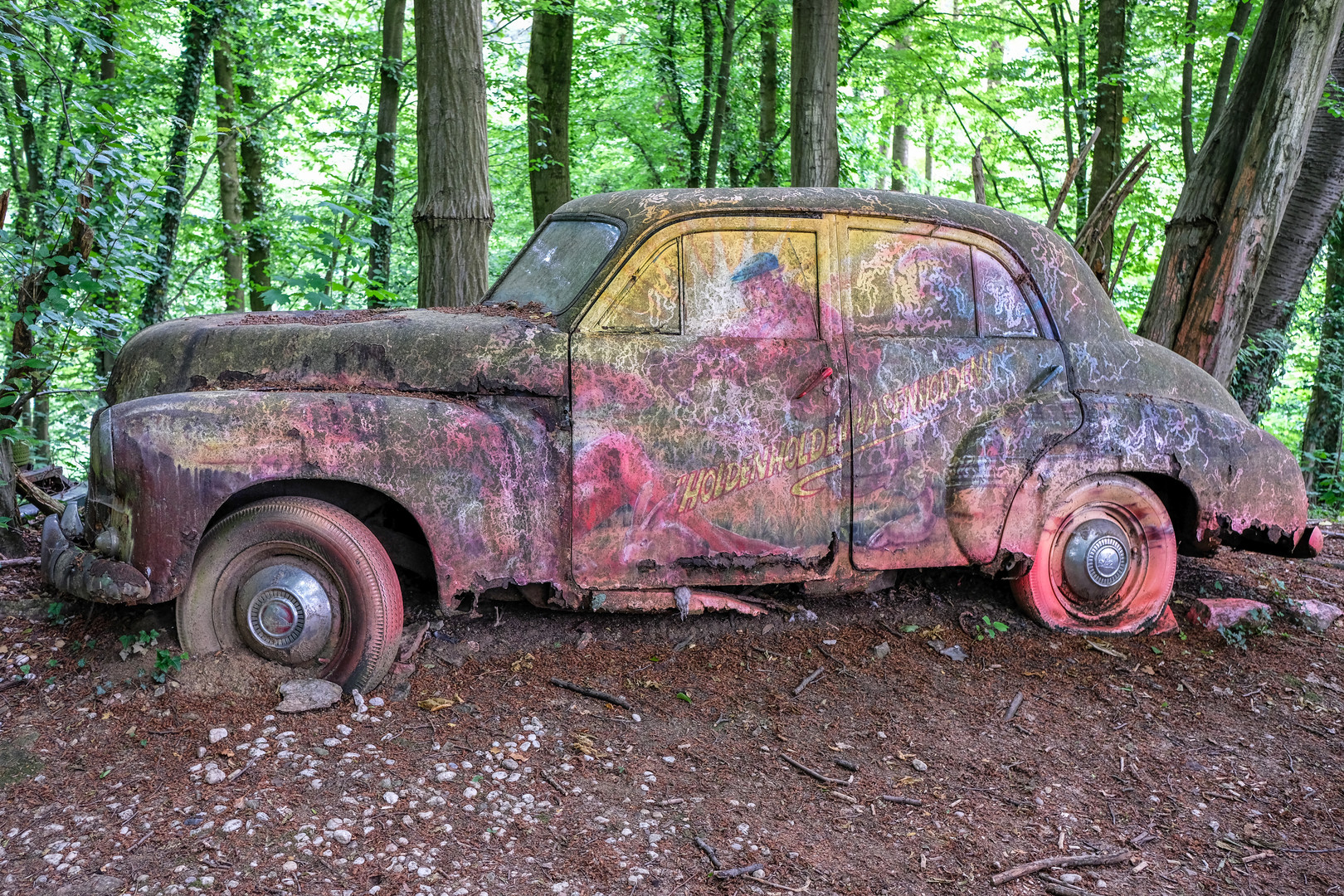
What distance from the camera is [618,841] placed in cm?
297

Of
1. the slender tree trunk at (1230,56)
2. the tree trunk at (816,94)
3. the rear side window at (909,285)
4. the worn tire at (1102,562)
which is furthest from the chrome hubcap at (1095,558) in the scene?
the slender tree trunk at (1230,56)

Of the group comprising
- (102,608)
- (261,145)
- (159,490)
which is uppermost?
(261,145)

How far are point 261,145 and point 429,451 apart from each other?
36.4 ft

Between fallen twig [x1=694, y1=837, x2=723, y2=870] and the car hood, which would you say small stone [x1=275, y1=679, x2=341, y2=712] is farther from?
fallen twig [x1=694, y1=837, x2=723, y2=870]

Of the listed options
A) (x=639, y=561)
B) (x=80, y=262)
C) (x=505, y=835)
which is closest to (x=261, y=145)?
(x=80, y=262)

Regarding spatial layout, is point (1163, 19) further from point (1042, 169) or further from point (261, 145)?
point (261, 145)

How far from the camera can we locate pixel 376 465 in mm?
3691

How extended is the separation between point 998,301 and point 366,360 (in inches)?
114

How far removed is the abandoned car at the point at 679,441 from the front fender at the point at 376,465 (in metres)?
0.01

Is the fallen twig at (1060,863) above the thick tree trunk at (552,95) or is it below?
below

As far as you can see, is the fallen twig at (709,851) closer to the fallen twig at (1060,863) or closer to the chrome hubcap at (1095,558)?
the fallen twig at (1060,863)

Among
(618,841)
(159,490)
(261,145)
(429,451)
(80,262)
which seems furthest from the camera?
(261,145)

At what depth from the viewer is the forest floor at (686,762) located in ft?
9.34

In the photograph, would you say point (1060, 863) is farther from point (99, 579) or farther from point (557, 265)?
point (99, 579)
